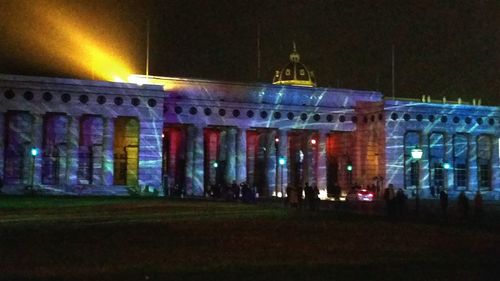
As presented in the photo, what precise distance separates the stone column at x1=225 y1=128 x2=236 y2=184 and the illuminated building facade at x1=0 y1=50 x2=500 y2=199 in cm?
12

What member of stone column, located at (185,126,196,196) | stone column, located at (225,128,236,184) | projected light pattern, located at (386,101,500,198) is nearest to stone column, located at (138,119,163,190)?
stone column, located at (185,126,196,196)

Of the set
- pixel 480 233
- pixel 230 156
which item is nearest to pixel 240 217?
pixel 480 233

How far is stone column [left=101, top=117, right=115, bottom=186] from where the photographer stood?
62094 mm

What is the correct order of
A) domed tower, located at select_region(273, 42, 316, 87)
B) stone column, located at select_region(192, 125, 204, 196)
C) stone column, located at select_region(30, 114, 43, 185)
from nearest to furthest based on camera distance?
stone column, located at select_region(30, 114, 43, 185)
stone column, located at select_region(192, 125, 204, 196)
domed tower, located at select_region(273, 42, 316, 87)

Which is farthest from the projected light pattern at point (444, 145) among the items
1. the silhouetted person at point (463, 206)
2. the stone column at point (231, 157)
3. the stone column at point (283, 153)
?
the silhouetted person at point (463, 206)

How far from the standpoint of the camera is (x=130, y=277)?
11.9 meters

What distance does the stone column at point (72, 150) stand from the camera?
61.2 meters

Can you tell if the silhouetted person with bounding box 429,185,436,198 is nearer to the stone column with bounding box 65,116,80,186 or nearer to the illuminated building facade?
the illuminated building facade

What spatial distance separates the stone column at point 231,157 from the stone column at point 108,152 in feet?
40.1

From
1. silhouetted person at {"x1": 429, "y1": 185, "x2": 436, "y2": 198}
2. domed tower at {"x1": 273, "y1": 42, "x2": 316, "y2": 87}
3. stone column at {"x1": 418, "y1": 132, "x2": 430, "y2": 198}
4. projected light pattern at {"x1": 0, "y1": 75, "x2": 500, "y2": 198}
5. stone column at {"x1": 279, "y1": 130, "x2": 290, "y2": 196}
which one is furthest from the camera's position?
domed tower at {"x1": 273, "y1": 42, "x2": 316, "y2": 87}

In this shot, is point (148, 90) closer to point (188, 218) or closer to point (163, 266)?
point (188, 218)

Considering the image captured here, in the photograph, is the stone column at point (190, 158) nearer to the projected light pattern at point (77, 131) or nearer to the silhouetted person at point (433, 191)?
the projected light pattern at point (77, 131)

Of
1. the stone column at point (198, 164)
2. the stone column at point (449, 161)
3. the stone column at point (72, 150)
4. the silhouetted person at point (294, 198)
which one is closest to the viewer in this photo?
the silhouetted person at point (294, 198)

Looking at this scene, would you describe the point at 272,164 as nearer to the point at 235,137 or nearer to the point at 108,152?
the point at 235,137
